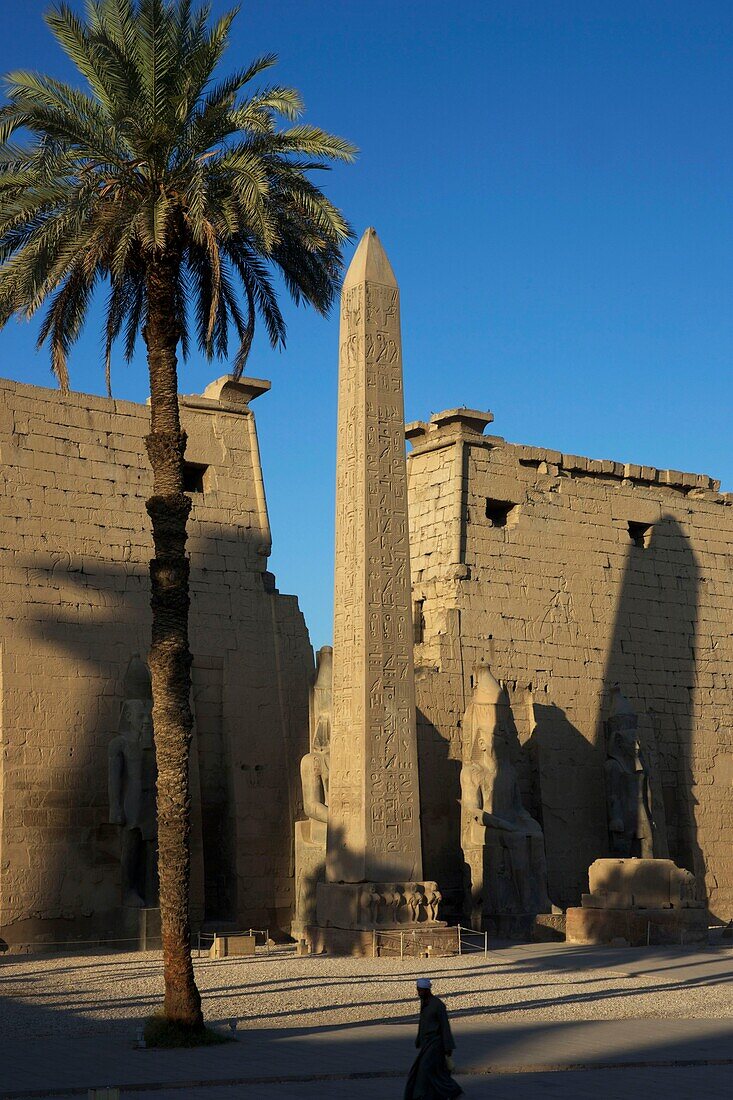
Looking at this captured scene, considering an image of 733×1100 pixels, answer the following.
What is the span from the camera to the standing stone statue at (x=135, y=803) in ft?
49.7

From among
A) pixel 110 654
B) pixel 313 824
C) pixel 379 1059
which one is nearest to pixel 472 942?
pixel 313 824

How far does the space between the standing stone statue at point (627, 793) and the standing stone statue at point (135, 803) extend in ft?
20.8

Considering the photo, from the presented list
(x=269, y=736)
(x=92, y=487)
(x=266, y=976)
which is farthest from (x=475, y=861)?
(x=92, y=487)

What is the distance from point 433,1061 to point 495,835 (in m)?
9.60

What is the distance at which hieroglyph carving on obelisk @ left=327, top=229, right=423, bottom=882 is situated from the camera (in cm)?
1364

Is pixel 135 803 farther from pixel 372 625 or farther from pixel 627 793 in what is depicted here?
pixel 627 793

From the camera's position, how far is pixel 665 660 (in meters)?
21.2

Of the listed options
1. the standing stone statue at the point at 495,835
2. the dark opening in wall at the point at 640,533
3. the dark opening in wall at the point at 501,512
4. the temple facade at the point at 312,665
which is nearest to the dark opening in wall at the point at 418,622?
the temple facade at the point at 312,665

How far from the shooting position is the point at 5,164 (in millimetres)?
11234

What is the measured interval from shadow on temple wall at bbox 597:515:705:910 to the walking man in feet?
43.3

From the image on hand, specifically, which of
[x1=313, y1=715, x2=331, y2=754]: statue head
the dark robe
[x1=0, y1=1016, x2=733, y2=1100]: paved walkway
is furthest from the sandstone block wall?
the dark robe

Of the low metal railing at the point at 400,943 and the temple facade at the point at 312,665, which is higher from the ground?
the temple facade at the point at 312,665

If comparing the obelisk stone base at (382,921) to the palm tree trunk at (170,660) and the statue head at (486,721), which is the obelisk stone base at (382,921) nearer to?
the statue head at (486,721)

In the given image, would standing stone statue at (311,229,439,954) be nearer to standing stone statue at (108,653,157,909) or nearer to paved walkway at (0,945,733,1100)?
standing stone statue at (108,653,157,909)
